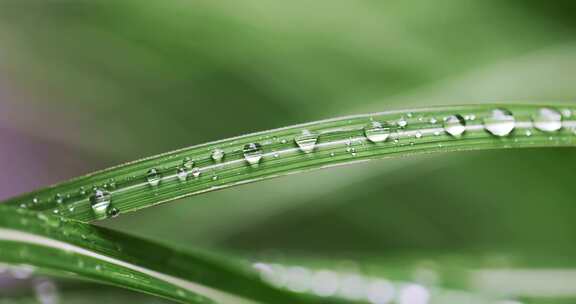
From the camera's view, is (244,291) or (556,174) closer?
(244,291)

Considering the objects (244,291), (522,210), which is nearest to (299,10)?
(522,210)

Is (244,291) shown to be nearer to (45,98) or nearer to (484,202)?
(484,202)

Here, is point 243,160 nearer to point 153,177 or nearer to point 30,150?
point 153,177

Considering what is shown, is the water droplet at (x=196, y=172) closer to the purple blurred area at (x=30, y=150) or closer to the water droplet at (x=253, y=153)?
the water droplet at (x=253, y=153)

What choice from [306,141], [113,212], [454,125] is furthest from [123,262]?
[454,125]

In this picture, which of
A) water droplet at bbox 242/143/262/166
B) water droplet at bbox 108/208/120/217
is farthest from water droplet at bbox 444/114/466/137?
water droplet at bbox 108/208/120/217

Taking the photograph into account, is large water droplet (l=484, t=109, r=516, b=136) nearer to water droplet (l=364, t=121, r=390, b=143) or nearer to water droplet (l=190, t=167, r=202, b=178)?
water droplet (l=364, t=121, r=390, b=143)

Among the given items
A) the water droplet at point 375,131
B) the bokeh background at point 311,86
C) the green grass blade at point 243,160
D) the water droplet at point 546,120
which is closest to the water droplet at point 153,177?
the green grass blade at point 243,160
